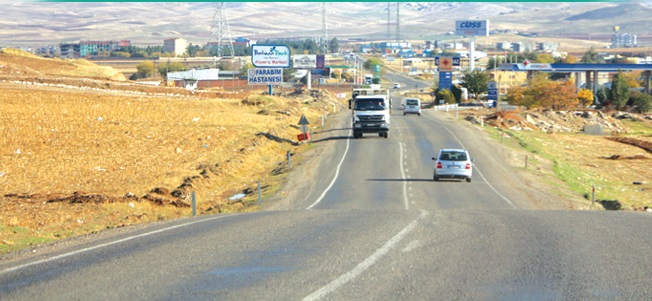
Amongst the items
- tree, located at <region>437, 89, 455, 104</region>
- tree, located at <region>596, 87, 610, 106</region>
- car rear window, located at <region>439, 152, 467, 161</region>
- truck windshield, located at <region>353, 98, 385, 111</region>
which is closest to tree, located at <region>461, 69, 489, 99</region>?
tree, located at <region>437, 89, 455, 104</region>

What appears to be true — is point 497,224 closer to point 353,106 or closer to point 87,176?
point 87,176

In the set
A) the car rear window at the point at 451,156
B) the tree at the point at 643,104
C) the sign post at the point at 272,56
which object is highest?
the sign post at the point at 272,56

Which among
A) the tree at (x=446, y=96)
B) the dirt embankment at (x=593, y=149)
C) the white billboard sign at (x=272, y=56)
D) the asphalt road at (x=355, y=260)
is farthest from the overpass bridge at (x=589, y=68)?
the asphalt road at (x=355, y=260)

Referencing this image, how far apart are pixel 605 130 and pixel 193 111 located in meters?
43.0

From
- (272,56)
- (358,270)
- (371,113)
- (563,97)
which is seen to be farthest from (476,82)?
(358,270)

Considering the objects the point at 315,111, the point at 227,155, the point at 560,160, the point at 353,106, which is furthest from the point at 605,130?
the point at 227,155

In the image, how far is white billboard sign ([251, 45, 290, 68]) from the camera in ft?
304

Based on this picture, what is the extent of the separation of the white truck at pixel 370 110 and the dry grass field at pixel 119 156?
172 inches

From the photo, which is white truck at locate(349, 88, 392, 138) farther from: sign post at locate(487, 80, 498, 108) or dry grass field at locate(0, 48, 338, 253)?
sign post at locate(487, 80, 498, 108)

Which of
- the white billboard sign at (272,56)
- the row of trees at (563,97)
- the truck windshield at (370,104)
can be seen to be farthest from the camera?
the row of trees at (563,97)

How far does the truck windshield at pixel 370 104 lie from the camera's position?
58.5 meters

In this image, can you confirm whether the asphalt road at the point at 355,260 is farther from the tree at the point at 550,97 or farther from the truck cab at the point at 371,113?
the tree at the point at 550,97

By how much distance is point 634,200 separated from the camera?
41719mm

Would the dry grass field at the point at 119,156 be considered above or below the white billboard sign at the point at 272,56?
below
